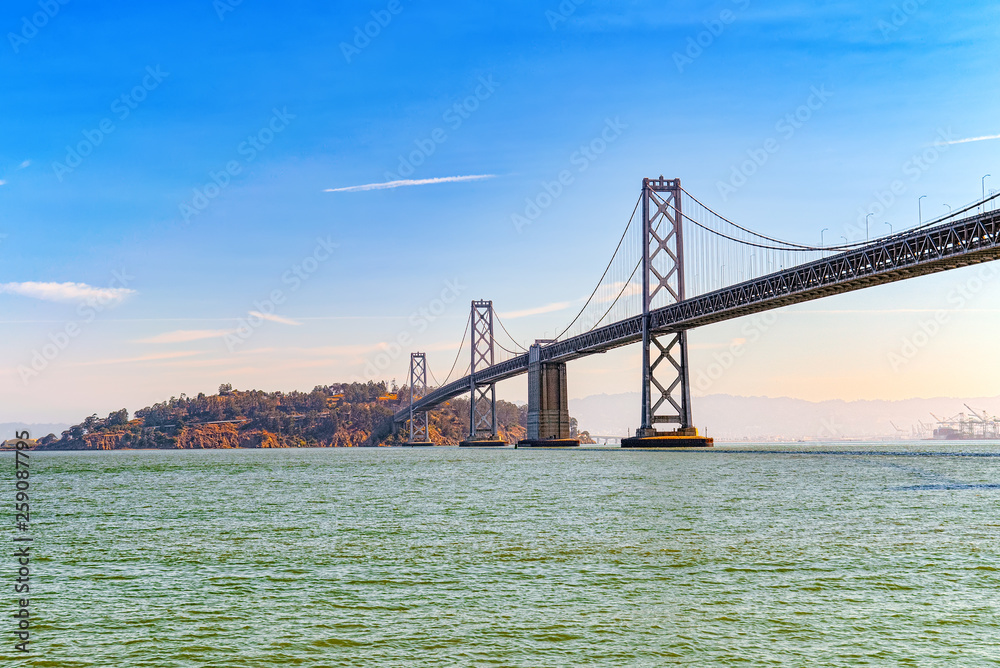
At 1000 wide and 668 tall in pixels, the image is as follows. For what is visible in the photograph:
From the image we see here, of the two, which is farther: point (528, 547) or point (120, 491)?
point (120, 491)

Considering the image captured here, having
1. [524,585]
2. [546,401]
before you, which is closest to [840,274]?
[524,585]

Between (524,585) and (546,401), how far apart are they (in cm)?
8495

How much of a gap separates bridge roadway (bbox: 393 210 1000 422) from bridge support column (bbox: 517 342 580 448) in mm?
15123

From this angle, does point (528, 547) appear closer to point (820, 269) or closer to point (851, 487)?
point (851, 487)

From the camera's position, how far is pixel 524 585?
11445 millimetres

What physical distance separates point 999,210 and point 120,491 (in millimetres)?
35703

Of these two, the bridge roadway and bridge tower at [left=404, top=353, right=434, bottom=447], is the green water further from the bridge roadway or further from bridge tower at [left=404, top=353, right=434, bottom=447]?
bridge tower at [left=404, top=353, right=434, bottom=447]

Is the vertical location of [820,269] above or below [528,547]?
above

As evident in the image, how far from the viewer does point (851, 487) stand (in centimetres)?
2819

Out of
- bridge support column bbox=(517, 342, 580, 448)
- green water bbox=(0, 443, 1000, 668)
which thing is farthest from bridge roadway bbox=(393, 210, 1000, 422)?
green water bbox=(0, 443, 1000, 668)

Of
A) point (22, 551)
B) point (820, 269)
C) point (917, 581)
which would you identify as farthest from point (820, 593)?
point (820, 269)

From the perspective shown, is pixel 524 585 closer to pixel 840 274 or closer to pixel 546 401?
pixel 840 274

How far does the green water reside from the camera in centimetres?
849

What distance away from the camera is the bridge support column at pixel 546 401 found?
312 feet
